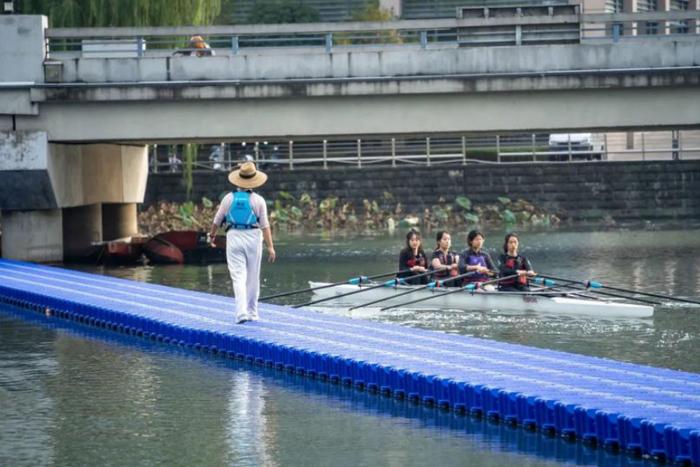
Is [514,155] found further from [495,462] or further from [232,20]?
[495,462]

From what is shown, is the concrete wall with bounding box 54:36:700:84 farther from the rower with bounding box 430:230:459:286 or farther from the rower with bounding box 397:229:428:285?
the rower with bounding box 430:230:459:286

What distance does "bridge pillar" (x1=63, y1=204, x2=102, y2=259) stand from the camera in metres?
34.3

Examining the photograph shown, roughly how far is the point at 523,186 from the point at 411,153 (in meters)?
5.58

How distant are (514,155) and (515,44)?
22.1m

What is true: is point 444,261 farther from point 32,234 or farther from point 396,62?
point 32,234

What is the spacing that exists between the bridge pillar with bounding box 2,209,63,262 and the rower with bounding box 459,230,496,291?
1164cm

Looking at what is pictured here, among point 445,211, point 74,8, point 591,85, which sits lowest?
point 445,211

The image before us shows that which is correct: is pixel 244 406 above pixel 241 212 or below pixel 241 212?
below

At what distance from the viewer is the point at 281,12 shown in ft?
204

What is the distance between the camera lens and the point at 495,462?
1075cm

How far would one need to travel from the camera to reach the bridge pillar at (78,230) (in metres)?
34.3

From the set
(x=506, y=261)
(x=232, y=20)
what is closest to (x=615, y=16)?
(x=506, y=261)

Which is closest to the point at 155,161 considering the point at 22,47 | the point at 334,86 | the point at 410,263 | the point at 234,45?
the point at 22,47

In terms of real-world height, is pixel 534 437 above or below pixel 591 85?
below
